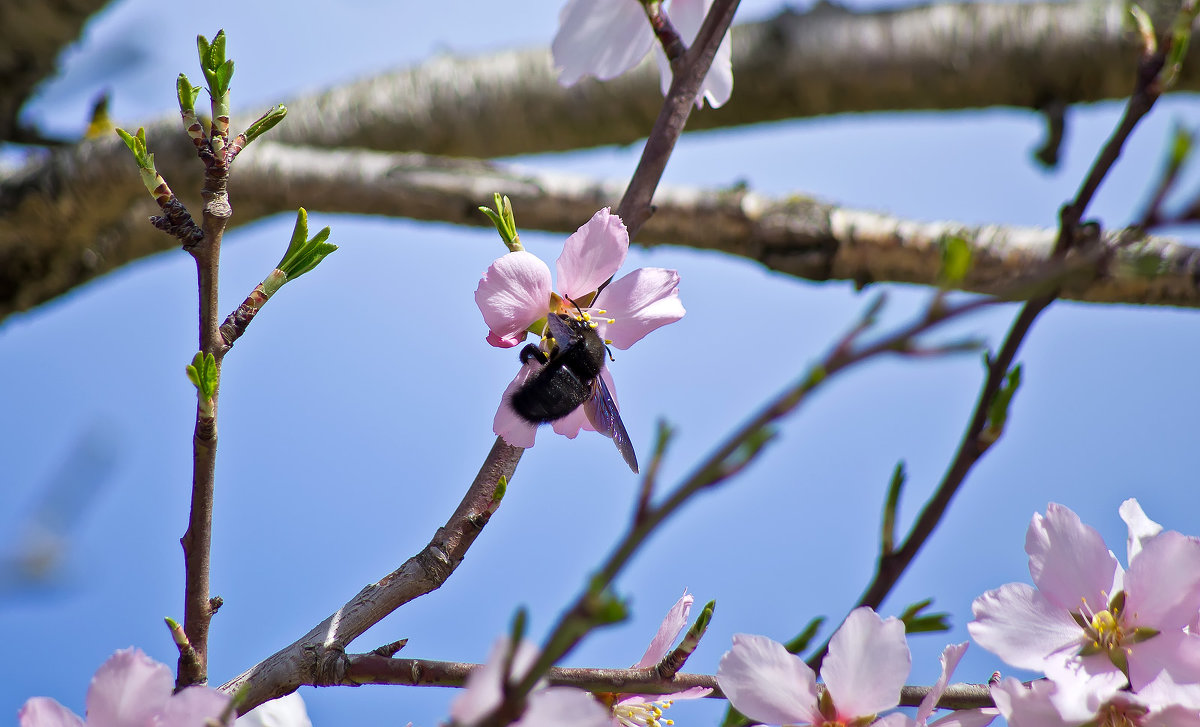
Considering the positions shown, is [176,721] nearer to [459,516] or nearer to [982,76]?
[459,516]

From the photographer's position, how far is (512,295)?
1.98 feet

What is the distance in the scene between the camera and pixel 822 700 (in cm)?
58

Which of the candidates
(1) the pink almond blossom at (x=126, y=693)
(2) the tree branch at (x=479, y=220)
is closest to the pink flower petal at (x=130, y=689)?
(1) the pink almond blossom at (x=126, y=693)

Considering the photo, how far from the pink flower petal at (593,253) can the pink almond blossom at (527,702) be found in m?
0.28

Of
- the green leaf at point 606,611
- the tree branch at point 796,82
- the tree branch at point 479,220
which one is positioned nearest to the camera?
the green leaf at point 606,611

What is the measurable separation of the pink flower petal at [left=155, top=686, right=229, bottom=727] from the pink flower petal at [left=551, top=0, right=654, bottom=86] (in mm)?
515

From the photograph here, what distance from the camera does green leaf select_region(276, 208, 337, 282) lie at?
52 cm

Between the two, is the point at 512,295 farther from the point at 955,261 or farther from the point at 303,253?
the point at 955,261

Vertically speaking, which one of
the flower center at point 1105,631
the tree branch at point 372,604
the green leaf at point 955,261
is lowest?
the flower center at point 1105,631

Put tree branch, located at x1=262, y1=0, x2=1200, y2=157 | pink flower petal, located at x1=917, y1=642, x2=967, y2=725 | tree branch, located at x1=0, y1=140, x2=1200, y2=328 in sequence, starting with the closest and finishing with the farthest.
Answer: pink flower petal, located at x1=917, y1=642, x2=967, y2=725 → tree branch, located at x1=0, y1=140, x2=1200, y2=328 → tree branch, located at x1=262, y1=0, x2=1200, y2=157

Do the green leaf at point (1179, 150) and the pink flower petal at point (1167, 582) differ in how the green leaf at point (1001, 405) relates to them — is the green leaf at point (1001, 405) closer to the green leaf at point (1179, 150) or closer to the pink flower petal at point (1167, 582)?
the green leaf at point (1179, 150)

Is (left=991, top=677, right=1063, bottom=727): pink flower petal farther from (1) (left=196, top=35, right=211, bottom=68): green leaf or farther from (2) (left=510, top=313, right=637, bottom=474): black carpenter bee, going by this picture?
(1) (left=196, top=35, right=211, bottom=68): green leaf

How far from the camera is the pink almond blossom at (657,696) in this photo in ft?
1.88

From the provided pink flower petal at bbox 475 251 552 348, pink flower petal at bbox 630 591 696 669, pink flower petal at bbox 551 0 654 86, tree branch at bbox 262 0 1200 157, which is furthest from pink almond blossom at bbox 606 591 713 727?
tree branch at bbox 262 0 1200 157
